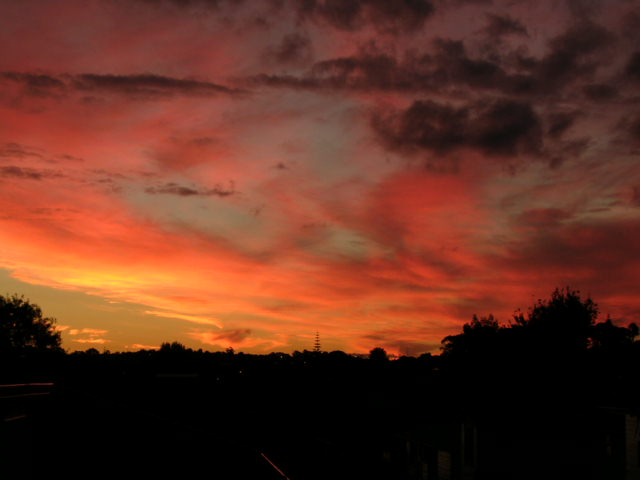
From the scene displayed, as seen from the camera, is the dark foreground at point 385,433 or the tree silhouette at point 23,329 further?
the tree silhouette at point 23,329

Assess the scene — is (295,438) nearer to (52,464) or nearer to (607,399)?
(52,464)

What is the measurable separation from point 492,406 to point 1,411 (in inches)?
1667

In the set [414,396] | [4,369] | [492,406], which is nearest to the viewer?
[492,406]

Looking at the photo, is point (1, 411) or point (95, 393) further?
point (95, 393)

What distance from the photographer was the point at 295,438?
4831 centimetres

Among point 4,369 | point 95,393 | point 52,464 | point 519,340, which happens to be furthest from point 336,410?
point 4,369

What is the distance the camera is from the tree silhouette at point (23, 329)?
16712 cm

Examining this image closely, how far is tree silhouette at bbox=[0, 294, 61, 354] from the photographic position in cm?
16712

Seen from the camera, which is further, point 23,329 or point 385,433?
point 23,329

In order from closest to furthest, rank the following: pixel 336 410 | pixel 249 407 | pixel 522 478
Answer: pixel 522 478 → pixel 336 410 → pixel 249 407

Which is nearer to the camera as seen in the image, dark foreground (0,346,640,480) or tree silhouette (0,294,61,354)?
dark foreground (0,346,640,480)

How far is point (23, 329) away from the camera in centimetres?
17100

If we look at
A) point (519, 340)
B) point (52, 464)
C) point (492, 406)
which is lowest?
point (52, 464)

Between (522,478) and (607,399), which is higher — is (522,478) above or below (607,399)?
below
